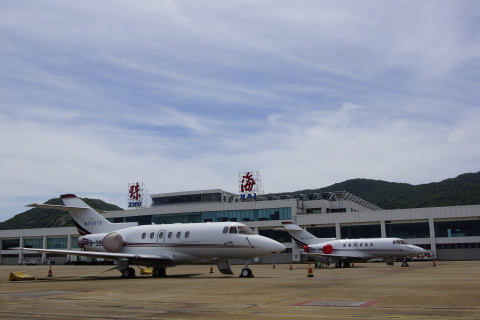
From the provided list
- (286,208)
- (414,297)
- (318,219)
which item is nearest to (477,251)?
(318,219)

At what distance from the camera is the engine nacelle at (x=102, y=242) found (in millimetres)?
29719

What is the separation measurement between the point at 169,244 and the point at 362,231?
4962 centimetres

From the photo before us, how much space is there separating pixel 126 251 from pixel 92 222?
13.8 ft

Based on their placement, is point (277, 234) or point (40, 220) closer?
point (277, 234)

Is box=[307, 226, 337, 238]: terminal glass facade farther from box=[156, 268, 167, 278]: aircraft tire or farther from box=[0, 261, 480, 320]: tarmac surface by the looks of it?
box=[0, 261, 480, 320]: tarmac surface

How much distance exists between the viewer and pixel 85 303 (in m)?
13.3

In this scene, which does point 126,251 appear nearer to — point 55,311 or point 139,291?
point 139,291

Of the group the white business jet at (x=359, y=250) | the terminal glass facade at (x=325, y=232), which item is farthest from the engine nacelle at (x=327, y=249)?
the terminal glass facade at (x=325, y=232)

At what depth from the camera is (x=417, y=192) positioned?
150 metres

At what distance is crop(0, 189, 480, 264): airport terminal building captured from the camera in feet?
212

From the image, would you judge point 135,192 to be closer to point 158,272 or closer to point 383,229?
point 383,229

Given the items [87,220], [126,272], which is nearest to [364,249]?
[126,272]

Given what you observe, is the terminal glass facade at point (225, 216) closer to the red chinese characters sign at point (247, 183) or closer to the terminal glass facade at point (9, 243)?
the red chinese characters sign at point (247, 183)

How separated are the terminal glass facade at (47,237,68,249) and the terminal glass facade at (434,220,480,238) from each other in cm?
7300
